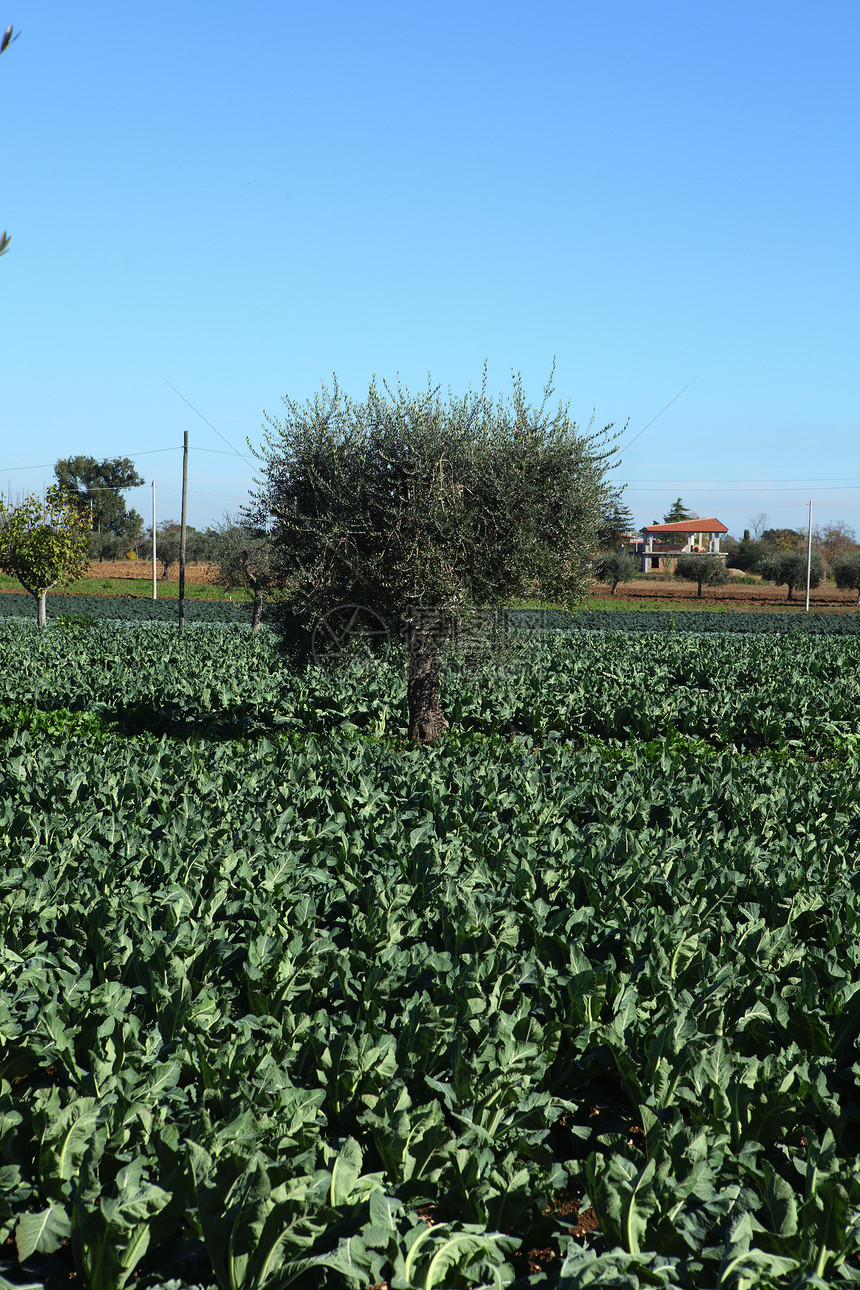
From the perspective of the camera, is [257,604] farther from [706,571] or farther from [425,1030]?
[706,571]

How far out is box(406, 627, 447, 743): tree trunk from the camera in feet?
43.5

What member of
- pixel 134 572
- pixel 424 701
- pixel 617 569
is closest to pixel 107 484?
pixel 134 572

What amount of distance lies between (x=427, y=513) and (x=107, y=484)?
118 meters

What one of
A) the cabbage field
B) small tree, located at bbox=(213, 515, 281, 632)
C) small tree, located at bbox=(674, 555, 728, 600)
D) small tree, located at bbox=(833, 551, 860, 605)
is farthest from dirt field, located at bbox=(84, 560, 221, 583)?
the cabbage field

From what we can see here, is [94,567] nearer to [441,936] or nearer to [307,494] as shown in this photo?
[307,494]

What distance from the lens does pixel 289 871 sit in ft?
19.5

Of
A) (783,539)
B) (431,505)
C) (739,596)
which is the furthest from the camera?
(783,539)

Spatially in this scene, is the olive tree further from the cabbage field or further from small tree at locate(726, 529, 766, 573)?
small tree at locate(726, 529, 766, 573)

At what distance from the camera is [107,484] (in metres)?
121

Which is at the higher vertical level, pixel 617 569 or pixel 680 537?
pixel 680 537

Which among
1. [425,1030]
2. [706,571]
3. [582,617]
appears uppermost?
[706,571]

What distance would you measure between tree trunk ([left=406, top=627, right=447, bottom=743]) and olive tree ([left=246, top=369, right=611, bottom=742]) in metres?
0.02

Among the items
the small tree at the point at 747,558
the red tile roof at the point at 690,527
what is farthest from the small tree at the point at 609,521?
the red tile roof at the point at 690,527

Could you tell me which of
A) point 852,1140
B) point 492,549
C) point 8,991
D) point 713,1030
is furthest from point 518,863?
point 492,549
